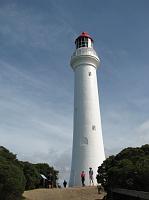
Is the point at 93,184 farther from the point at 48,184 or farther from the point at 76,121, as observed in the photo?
the point at 76,121

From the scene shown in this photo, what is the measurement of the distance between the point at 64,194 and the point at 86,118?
888 centimetres

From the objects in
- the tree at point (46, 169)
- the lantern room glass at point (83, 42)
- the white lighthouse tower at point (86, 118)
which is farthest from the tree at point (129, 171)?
the lantern room glass at point (83, 42)

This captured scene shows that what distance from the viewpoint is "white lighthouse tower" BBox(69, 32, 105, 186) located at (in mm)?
29109

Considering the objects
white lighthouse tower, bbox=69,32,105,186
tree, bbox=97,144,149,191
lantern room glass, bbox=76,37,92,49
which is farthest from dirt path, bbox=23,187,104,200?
lantern room glass, bbox=76,37,92,49

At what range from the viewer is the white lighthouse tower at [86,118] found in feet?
95.5

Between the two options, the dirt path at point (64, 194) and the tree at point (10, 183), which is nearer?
the tree at point (10, 183)

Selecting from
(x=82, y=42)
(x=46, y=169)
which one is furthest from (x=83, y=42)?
(x=46, y=169)

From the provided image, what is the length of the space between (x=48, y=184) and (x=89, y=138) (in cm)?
504

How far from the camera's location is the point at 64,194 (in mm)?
22312

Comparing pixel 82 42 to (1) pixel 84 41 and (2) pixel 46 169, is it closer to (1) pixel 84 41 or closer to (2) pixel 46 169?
(1) pixel 84 41

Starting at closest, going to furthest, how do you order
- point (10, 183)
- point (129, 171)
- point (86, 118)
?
point (10, 183) < point (129, 171) < point (86, 118)

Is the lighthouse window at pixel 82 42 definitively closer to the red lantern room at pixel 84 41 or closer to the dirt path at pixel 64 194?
the red lantern room at pixel 84 41

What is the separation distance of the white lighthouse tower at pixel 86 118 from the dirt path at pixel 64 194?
5281 mm

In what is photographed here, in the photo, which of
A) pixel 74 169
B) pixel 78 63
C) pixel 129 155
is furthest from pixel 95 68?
pixel 129 155
